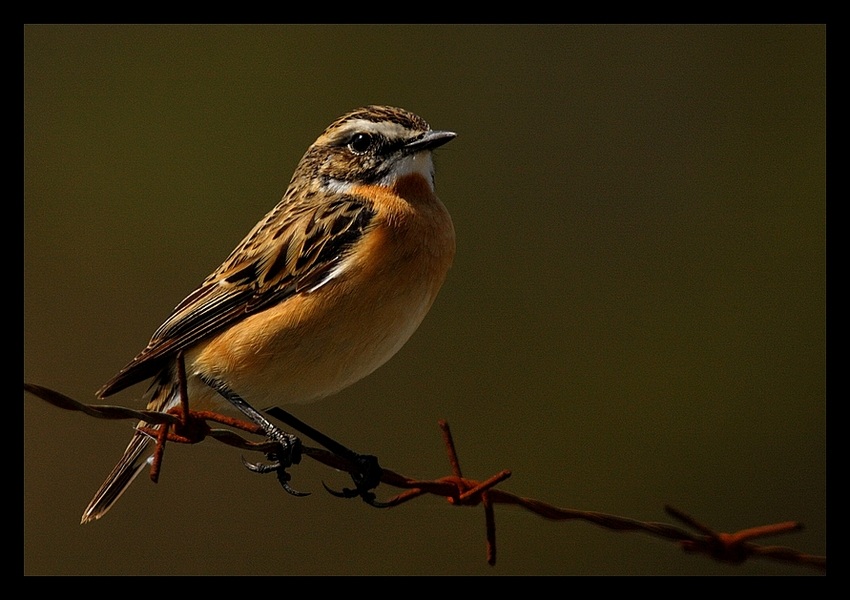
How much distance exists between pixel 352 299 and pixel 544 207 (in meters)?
8.47

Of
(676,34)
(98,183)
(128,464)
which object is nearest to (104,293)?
(98,183)

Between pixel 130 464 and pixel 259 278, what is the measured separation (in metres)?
1.28

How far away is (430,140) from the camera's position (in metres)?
6.33

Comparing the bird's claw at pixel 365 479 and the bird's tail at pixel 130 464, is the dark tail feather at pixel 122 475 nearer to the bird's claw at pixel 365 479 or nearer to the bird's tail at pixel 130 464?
the bird's tail at pixel 130 464

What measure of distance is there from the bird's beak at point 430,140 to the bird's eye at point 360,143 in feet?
0.82

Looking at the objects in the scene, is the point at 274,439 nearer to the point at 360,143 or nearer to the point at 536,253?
the point at 360,143

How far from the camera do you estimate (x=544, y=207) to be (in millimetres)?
13820

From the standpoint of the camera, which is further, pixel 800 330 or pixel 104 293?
pixel 800 330

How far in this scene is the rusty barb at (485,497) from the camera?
4.29 metres

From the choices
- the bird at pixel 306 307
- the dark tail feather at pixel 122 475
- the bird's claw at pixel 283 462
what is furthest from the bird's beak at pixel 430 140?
the dark tail feather at pixel 122 475

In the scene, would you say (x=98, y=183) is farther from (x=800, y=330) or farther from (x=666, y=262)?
(x=800, y=330)

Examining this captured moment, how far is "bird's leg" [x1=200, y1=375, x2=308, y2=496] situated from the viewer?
18.1 ft

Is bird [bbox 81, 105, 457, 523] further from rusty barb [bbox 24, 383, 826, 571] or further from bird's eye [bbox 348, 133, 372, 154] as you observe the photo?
rusty barb [bbox 24, 383, 826, 571]

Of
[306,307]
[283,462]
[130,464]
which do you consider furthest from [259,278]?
[130,464]
